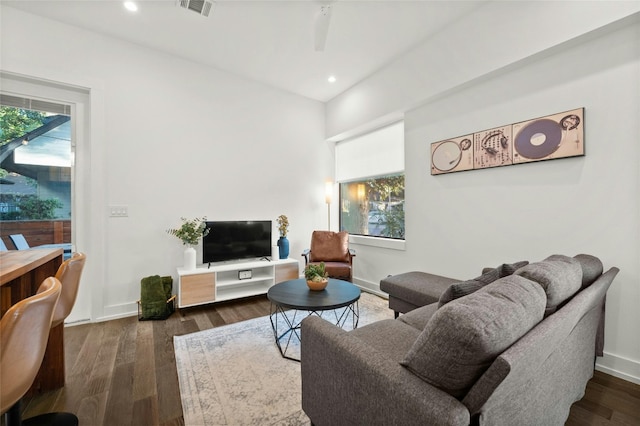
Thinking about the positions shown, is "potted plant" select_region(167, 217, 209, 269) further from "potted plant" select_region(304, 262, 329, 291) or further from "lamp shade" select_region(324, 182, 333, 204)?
"lamp shade" select_region(324, 182, 333, 204)

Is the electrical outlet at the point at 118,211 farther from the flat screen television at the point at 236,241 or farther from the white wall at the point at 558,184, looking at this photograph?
the white wall at the point at 558,184

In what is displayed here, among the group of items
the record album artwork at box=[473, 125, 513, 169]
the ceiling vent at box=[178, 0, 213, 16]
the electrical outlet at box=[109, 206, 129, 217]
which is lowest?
the electrical outlet at box=[109, 206, 129, 217]

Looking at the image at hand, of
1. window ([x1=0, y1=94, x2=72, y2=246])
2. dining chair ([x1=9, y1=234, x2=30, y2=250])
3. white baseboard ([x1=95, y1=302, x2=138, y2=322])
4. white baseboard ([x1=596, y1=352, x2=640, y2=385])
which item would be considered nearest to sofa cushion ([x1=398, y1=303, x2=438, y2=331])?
white baseboard ([x1=596, y1=352, x2=640, y2=385])

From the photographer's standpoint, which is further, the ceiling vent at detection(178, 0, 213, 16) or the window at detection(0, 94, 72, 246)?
the window at detection(0, 94, 72, 246)

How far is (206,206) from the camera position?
3.78m

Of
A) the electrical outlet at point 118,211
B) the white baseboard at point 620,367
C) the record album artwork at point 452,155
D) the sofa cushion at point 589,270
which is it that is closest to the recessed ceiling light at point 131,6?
the electrical outlet at point 118,211

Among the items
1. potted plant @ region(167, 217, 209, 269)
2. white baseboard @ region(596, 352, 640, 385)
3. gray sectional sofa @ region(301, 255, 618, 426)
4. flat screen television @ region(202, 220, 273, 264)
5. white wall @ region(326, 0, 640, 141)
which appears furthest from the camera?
flat screen television @ region(202, 220, 273, 264)

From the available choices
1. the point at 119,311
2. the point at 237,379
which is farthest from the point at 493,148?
the point at 119,311

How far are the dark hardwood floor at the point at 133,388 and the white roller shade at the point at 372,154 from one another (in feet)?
9.25

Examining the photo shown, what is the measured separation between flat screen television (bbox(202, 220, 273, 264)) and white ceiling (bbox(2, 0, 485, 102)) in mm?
2192

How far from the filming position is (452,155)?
3076mm

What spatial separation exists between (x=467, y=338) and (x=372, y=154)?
3.74 meters

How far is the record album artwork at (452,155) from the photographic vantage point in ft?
9.61

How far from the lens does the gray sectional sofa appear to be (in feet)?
2.76
